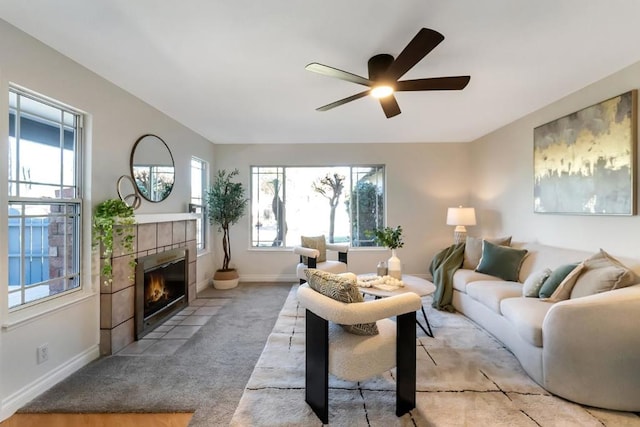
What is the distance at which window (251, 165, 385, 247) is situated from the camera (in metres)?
5.31

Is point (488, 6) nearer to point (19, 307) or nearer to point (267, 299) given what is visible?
point (19, 307)

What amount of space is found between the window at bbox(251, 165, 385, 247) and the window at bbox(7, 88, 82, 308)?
299cm

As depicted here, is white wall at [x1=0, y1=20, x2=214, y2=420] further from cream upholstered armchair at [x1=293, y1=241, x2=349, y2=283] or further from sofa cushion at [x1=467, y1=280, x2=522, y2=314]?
sofa cushion at [x1=467, y1=280, x2=522, y2=314]

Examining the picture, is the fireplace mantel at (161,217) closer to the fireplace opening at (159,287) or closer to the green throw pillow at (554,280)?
the fireplace opening at (159,287)

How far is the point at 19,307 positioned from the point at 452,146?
567 cm

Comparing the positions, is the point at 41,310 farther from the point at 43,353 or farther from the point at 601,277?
the point at 601,277

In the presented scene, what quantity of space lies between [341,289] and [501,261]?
98.3 inches

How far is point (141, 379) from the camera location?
7.29 feet

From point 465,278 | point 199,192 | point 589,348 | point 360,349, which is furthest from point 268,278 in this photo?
point 589,348

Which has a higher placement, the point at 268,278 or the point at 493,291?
the point at 493,291

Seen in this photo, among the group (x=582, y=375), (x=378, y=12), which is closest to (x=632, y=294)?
(x=582, y=375)

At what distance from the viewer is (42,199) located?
7.09 feet

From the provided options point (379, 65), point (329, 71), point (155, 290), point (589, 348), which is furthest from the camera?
point (155, 290)

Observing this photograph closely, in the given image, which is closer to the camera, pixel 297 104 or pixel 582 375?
pixel 582 375
